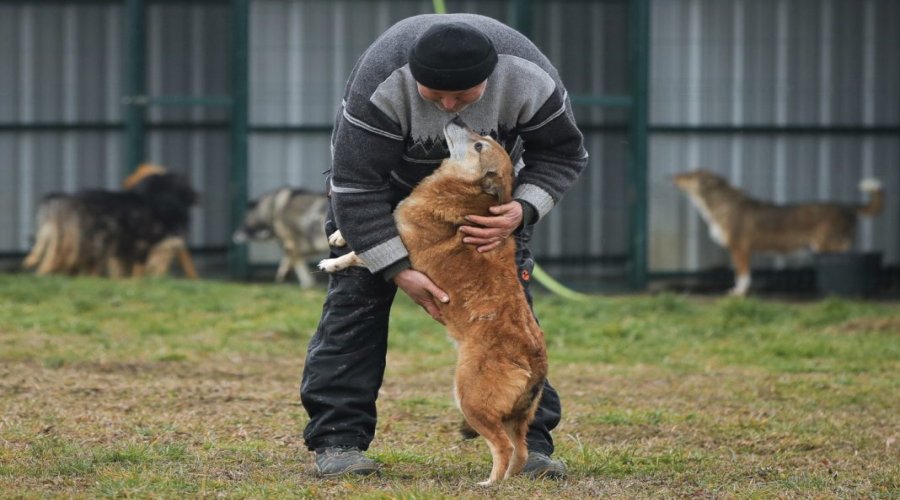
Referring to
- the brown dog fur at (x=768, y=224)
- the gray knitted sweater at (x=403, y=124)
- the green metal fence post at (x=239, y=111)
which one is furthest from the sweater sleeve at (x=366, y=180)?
the brown dog fur at (x=768, y=224)

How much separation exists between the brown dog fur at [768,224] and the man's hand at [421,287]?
9163mm

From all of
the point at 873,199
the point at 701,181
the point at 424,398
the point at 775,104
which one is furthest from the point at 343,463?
the point at 775,104

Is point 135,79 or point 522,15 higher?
point 522,15

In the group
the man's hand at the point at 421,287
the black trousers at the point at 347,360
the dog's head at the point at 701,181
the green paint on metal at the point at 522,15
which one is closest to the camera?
the man's hand at the point at 421,287

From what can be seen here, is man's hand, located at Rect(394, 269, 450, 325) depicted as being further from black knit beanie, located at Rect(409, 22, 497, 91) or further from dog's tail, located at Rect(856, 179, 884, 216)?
dog's tail, located at Rect(856, 179, 884, 216)

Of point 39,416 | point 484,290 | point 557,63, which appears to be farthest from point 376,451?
point 557,63

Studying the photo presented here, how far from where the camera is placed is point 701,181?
13836 mm

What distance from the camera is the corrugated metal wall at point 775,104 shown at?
47.1 feet

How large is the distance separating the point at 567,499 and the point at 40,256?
33.5ft

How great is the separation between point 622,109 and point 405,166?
10.1 metres

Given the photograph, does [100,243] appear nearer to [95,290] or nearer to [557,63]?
[95,290]

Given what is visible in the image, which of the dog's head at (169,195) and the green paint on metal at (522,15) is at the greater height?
the green paint on metal at (522,15)

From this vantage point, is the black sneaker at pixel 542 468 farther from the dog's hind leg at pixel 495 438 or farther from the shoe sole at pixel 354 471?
the shoe sole at pixel 354 471

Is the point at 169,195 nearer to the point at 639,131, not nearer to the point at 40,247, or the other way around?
the point at 40,247
